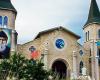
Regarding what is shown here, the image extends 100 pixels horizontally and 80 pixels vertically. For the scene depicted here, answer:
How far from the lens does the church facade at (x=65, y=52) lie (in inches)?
1658

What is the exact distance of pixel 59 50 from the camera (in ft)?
141

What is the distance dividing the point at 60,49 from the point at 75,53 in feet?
7.07

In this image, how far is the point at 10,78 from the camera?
819 inches

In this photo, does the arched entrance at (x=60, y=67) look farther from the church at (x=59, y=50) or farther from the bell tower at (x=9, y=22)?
the bell tower at (x=9, y=22)

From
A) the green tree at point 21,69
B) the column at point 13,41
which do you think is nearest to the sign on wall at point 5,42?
the column at point 13,41

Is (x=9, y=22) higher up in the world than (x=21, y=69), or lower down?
higher up

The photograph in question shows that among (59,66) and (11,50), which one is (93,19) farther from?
(11,50)

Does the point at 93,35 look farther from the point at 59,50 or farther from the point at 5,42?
the point at 5,42

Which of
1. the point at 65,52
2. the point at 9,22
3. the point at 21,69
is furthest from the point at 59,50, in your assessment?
the point at 21,69

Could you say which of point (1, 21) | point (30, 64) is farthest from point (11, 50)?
point (30, 64)

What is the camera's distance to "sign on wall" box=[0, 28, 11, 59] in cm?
4016

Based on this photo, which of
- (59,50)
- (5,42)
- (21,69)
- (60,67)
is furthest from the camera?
(60,67)

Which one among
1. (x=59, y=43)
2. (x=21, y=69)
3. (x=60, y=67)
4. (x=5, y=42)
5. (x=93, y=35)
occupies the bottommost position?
(x=21, y=69)

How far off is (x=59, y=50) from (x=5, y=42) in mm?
7348
